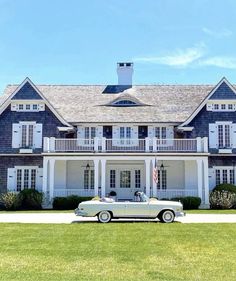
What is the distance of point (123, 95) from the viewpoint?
123ft

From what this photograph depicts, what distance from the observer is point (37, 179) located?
34125 millimetres

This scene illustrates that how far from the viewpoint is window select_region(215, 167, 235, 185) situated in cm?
3431

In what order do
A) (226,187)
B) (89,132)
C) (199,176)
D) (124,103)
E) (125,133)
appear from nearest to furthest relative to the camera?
(199,176) → (226,187) → (125,133) → (89,132) → (124,103)

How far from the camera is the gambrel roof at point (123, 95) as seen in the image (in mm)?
35438

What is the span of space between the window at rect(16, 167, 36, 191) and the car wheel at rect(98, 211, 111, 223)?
14814mm

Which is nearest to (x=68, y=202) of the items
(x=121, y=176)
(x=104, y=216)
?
(x=121, y=176)

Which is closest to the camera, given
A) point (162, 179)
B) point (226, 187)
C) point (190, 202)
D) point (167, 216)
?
point (167, 216)

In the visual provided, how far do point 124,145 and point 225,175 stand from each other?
25.6ft

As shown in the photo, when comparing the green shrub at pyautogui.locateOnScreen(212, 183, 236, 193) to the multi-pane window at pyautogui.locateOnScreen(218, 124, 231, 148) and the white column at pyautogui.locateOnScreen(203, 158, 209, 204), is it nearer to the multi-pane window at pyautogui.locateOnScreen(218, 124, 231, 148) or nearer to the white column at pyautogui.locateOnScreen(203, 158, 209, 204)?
the white column at pyautogui.locateOnScreen(203, 158, 209, 204)

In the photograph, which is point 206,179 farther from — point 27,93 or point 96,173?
point 27,93

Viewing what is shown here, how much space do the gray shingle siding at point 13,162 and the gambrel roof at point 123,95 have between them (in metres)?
3.87

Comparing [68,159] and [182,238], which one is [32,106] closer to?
[68,159]

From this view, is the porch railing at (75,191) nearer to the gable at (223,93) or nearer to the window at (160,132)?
the window at (160,132)

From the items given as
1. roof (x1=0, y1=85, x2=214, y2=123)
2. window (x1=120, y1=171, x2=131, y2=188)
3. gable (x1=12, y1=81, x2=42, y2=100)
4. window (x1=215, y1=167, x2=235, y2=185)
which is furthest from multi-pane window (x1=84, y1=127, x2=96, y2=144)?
window (x1=215, y1=167, x2=235, y2=185)
